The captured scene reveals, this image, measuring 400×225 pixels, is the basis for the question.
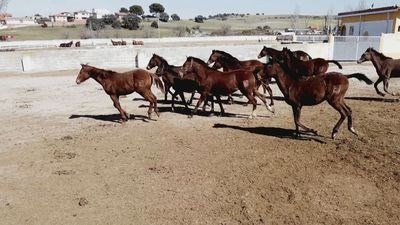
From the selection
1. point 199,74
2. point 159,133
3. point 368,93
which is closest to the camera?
point 159,133

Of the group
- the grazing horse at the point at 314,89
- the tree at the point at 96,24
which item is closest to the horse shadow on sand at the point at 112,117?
the grazing horse at the point at 314,89

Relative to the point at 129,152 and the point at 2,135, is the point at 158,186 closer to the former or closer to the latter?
the point at 129,152

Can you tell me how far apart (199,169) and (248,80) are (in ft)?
14.9

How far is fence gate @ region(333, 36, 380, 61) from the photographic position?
28359 mm

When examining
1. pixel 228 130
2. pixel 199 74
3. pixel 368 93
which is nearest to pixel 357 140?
pixel 228 130

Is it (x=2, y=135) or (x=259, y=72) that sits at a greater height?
(x=259, y=72)

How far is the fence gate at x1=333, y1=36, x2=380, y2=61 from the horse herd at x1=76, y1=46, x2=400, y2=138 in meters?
13.9

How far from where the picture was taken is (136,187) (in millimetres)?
7109

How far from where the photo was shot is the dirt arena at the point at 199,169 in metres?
6.08

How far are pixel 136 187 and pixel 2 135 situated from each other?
6.06 metres

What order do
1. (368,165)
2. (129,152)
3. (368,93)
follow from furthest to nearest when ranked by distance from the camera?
(368,93), (129,152), (368,165)

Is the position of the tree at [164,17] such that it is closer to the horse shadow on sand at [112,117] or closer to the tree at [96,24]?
the tree at [96,24]

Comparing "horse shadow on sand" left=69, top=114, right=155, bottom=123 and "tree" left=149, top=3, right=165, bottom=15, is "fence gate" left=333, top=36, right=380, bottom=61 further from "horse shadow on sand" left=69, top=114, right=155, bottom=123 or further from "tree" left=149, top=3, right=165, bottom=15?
"tree" left=149, top=3, right=165, bottom=15

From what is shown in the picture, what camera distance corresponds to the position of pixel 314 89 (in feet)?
30.1
